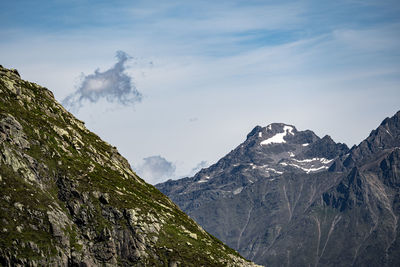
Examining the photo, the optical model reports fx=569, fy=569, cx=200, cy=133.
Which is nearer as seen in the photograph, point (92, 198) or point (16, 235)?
point (16, 235)

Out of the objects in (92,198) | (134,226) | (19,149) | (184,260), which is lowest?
(184,260)

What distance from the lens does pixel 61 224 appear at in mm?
178000

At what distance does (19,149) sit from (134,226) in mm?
46752

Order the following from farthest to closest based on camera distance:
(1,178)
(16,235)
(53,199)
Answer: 1. (53,199)
2. (1,178)
3. (16,235)

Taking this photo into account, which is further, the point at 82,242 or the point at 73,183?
the point at 73,183

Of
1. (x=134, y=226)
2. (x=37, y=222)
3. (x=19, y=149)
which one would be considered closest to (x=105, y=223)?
(x=134, y=226)

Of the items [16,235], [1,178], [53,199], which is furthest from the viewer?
[53,199]

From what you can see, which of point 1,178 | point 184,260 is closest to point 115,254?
point 184,260

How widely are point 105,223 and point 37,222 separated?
26592 millimetres

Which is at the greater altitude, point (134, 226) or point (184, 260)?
point (134, 226)

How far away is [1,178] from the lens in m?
176

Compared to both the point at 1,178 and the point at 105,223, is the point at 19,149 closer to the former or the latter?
the point at 1,178

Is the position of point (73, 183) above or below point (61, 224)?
above

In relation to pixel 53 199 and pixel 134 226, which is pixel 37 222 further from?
pixel 134 226
